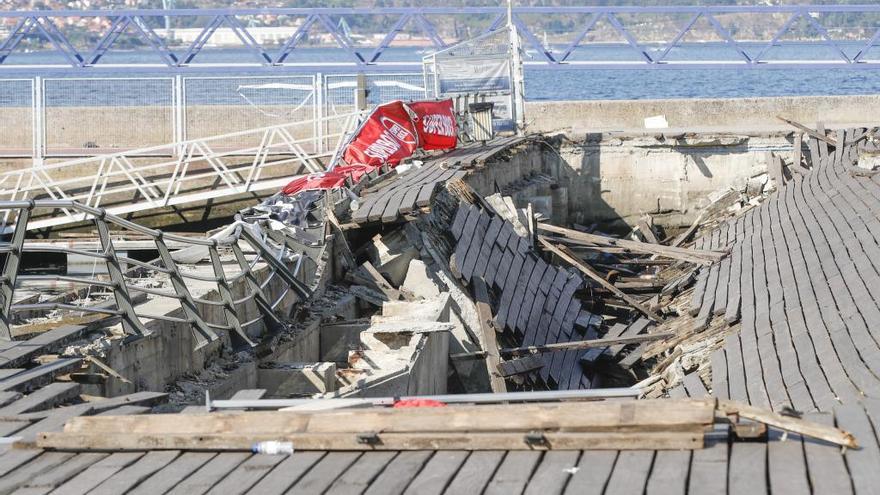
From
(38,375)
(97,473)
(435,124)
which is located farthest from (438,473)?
(435,124)

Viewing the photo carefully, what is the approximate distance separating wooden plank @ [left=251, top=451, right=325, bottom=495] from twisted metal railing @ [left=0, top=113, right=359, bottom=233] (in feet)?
51.5

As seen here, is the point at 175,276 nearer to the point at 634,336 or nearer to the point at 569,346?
the point at 569,346

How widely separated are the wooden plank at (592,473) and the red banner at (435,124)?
1700cm

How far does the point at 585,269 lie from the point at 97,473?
15.5 meters

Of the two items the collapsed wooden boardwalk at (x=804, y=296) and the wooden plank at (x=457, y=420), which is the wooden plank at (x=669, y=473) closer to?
the wooden plank at (x=457, y=420)

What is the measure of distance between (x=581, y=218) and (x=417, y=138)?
23.8ft

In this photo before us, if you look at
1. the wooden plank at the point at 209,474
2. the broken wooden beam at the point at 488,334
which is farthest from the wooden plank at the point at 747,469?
the broken wooden beam at the point at 488,334

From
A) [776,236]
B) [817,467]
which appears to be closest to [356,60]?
[776,236]

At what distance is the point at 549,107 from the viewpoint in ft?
103

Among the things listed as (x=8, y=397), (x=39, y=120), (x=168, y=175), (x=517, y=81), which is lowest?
(x=8, y=397)

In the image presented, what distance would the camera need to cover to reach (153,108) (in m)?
27.8

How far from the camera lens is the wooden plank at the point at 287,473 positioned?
6.05 metres

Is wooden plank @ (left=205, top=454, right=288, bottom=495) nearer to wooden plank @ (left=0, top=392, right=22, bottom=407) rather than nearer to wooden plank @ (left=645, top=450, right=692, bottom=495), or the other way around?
wooden plank @ (left=645, top=450, right=692, bottom=495)

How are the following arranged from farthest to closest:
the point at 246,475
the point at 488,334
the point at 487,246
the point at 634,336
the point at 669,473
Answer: the point at 487,246 < the point at 634,336 < the point at 488,334 < the point at 246,475 < the point at 669,473
